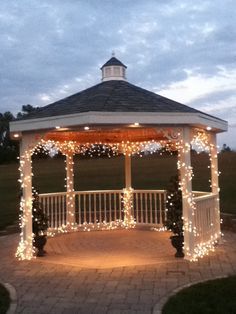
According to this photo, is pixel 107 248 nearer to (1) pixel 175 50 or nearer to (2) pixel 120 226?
(2) pixel 120 226

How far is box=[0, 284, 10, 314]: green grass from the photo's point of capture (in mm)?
5707

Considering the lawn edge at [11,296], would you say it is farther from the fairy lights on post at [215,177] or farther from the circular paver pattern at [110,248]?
the fairy lights on post at [215,177]

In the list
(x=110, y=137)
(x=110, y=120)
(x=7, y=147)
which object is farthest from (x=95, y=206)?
(x=7, y=147)

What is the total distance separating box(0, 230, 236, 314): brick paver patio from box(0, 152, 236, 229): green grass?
768 centimetres

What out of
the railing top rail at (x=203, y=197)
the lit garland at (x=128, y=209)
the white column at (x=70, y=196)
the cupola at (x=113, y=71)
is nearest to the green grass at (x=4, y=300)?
the railing top rail at (x=203, y=197)

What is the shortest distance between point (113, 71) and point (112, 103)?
246cm

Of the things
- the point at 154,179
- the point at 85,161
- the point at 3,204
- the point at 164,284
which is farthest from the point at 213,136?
the point at 85,161

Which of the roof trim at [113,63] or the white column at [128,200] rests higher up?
the roof trim at [113,63]

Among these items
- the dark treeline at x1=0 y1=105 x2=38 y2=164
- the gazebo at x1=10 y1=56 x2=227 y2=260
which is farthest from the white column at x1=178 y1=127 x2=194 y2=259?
the dark treeline at x1=0 y1=105 x2=38 y2=164

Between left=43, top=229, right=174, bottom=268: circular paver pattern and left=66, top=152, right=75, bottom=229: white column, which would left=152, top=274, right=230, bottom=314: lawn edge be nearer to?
left=43, top=229, right=174, bottom=268: circular paver pattern

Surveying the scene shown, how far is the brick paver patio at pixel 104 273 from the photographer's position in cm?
588

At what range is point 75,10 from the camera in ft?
37.1

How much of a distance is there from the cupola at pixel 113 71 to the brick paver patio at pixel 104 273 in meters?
3.97

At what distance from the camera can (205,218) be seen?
9.38m
